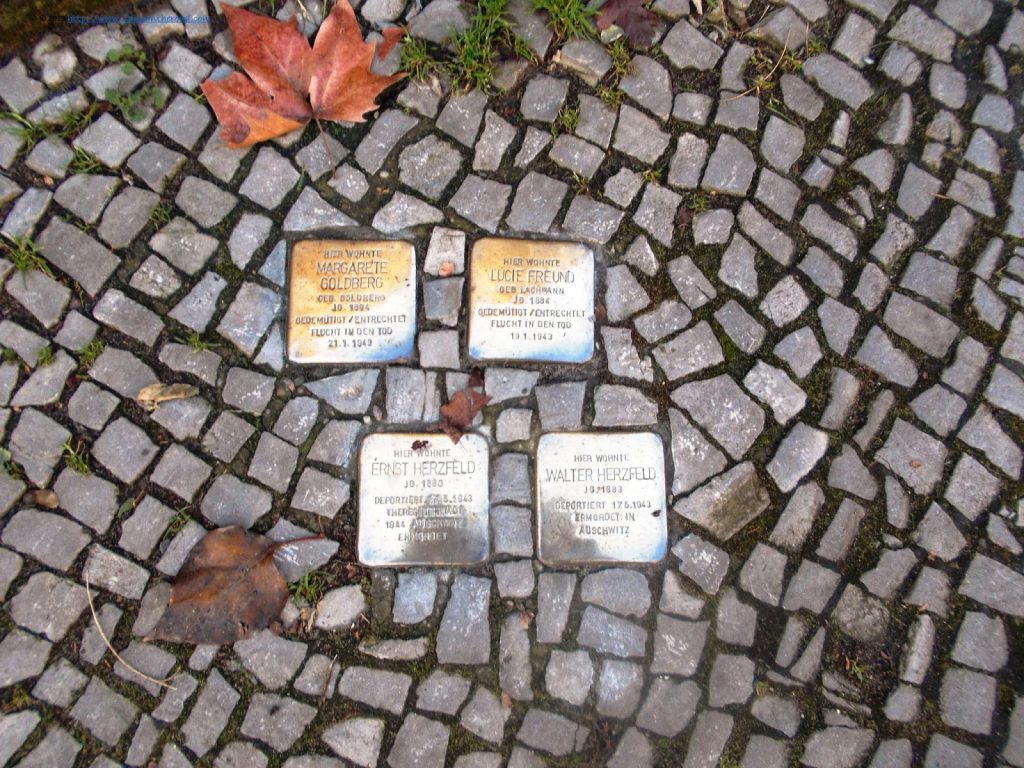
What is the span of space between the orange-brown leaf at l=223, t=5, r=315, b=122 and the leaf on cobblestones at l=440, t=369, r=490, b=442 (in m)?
1.25

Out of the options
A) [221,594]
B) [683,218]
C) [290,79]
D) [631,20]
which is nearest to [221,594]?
[221,594]

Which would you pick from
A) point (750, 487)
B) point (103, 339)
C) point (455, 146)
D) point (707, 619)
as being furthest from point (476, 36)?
point (707, 619)

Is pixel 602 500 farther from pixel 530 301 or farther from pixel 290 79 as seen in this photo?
pixel 290 79

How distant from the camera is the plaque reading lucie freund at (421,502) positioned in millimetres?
2633

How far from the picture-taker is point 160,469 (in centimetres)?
265

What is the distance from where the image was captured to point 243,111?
2.68 m

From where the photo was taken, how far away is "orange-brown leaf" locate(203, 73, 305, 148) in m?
2.67

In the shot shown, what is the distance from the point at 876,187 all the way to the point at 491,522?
204 cm

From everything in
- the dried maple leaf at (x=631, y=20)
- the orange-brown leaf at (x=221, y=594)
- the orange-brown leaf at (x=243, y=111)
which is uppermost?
the dried maple leaf at (x=631, y=20)

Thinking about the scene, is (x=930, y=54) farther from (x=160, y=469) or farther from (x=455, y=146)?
(x=160, y=469)

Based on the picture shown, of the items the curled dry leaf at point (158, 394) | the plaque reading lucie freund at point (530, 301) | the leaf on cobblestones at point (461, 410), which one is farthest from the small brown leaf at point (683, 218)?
the curled dry leaf at point (158, 394)

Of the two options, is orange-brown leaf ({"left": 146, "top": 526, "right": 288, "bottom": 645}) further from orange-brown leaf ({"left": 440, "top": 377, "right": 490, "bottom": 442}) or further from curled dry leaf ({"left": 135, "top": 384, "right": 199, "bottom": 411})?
orange-brown leaf ({"left": 440, "top": 377, "right": 490, "bottom": 442})

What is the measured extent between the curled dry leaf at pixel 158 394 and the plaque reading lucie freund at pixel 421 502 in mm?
735

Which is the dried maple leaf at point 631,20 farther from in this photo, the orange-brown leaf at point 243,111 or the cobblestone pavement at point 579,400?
the orange-brown leaf at point 243,111
